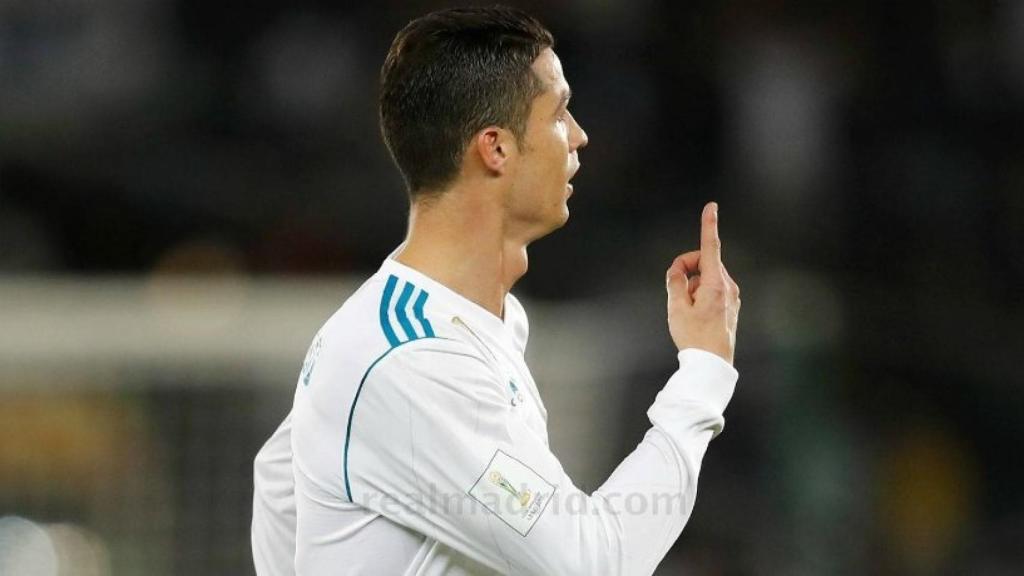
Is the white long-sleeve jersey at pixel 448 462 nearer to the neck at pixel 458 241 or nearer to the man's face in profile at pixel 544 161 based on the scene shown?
the neck at pixel 458 241

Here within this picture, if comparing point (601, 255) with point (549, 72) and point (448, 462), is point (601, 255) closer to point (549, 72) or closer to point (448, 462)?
point (549, 72)

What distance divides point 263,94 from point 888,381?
334 cm

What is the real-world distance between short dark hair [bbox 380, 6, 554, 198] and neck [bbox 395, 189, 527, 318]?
0.13ft

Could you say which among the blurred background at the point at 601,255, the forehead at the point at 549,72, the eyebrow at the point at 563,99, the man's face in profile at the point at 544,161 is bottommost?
the blurred background at the point at 601,255

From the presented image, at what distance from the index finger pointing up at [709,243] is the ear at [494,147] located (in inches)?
13.2

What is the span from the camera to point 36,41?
712cm

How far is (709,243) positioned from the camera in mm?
2359

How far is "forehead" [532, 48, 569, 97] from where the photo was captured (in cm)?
241

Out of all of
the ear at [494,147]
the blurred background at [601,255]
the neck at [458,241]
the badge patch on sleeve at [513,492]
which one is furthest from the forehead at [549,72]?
the blurred background at [601,255]

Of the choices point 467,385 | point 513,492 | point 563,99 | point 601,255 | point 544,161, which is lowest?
point 601,255

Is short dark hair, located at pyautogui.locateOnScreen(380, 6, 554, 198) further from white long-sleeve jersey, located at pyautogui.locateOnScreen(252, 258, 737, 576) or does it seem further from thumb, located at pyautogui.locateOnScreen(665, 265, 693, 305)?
thumb, located at pyautogui.locateOnScreen(665, 265, 693, 305)

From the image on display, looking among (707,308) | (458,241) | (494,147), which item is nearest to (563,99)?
(494,147)

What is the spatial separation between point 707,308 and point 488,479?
1.63 ft

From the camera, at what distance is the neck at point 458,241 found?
2.39m
